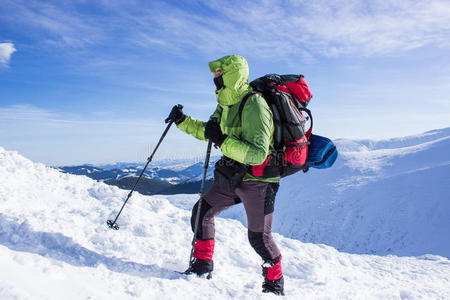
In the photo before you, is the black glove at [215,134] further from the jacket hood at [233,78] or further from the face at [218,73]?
the face at [218,73]

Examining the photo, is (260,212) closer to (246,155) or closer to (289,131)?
(246,155)

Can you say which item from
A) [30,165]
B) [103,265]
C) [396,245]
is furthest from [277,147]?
[396,245]

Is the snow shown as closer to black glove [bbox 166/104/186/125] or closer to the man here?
the man

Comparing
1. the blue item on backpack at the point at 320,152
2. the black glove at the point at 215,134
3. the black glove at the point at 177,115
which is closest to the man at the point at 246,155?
the black glove at the point at 215,134

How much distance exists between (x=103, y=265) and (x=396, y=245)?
50.5 feet

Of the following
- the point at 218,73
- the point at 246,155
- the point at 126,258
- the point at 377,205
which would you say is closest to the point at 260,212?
the point at 246,155

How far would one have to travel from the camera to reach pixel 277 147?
3527 mm

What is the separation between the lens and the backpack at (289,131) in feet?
11.2

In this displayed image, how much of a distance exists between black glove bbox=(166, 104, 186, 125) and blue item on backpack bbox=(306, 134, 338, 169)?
6.30ft

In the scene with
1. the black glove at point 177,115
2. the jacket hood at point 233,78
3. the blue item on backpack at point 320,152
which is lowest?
the blue item on backpack at point 320,152

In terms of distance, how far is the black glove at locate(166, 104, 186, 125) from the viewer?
14.1 ft

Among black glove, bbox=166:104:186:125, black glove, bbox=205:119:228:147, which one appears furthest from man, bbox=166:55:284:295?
black glove, bbox=166:104:186:125

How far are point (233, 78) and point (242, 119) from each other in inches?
20.5

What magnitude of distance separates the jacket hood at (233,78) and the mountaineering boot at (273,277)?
6.74ft
